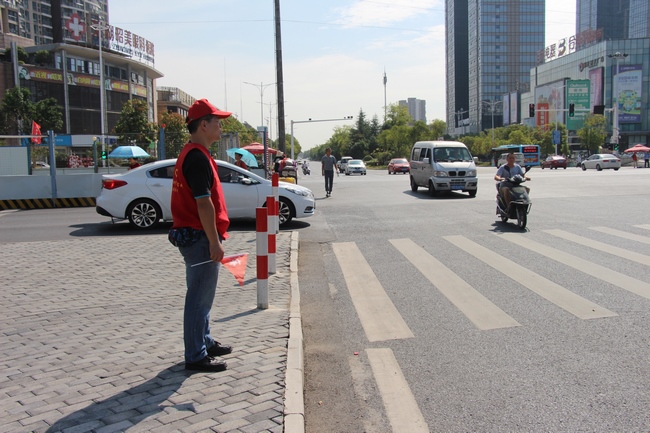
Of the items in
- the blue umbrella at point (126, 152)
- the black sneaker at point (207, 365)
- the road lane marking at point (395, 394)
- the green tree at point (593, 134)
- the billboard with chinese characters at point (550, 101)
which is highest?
the billboard with chinese characters at point (550, 101)

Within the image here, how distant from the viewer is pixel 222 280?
7.60 m

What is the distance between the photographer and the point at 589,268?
8062mm

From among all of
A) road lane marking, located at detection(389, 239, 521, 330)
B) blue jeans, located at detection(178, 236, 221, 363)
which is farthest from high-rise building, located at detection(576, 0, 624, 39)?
blue jeans, located at detection(178, 236, 221, 363)

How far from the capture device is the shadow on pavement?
3.44m

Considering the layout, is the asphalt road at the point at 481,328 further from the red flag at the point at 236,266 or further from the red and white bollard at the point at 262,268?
the red flag at the point at 236,266

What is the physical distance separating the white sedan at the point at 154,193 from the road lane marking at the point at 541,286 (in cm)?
499

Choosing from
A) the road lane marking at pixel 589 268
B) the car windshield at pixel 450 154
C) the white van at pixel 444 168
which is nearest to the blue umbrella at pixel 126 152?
the white van at pixel 444 168

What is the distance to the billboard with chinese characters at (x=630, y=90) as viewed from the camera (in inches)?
3487

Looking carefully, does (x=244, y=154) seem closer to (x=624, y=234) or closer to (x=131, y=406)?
(x=624, y=234)

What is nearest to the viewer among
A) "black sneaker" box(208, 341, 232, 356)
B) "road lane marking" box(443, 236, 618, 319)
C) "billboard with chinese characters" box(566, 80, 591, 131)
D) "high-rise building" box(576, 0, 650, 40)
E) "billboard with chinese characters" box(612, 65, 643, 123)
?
"black sneaker" box(208, 341, 232, 356)

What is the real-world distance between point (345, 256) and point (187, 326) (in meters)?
5.63

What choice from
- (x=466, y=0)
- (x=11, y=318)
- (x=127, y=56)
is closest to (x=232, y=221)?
(x=11, y=318)

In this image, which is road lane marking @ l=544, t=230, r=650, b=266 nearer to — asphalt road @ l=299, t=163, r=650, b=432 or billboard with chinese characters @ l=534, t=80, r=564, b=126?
asphalt road @ l=299, t=163, r=650, b=432

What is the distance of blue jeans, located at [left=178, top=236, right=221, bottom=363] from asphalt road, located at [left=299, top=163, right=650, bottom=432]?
0.91 meters
